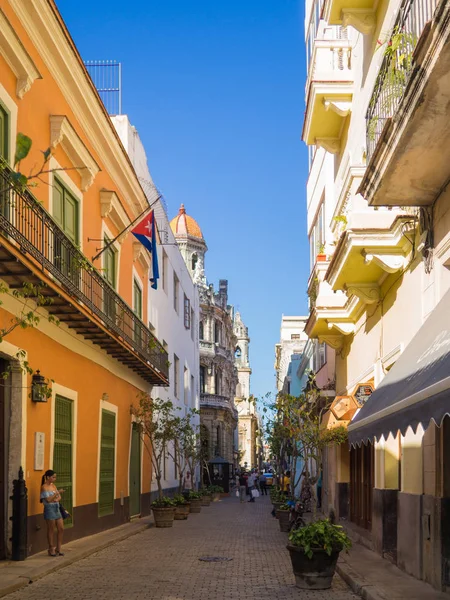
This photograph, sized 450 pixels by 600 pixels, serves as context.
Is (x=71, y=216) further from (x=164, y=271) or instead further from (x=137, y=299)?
(x=164, y=271)

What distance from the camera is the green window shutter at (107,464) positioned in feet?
67.0

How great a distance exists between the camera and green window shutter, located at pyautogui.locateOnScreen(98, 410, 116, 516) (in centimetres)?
2042

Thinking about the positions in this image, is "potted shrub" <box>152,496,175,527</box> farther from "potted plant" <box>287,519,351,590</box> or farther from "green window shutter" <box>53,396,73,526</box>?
"potted plant" <box>287,519,351,590</box>

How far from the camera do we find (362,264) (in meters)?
14.7

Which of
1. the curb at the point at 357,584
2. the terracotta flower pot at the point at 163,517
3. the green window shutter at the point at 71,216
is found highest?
the green window shutter at the point at 71,216

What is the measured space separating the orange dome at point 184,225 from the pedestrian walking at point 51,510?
53.5m

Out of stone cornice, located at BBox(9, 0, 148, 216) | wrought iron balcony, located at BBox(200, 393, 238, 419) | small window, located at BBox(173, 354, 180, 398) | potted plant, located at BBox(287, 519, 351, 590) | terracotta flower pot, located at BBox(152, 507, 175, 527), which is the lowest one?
terracotta flower pot, located at BBox(152, 507, 175, 527)

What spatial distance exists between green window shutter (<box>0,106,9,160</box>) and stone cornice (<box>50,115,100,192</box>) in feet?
5.54

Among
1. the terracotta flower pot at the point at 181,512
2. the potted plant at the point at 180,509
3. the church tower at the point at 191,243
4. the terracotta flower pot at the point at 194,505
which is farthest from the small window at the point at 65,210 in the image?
the church tower at the point at 191,243

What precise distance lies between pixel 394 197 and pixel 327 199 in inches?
437

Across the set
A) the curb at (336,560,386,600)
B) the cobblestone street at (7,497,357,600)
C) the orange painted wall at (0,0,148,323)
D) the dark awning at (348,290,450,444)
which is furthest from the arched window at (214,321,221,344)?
the dark awning at (348,290,450,444)

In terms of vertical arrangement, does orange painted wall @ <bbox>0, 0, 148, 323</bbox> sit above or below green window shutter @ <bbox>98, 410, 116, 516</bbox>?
above

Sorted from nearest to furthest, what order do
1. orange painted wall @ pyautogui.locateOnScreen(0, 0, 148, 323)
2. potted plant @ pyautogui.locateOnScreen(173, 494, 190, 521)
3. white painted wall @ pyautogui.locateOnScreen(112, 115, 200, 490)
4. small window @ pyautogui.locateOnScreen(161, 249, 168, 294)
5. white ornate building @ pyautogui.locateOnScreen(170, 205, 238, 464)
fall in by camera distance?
orange painted wall @ pyautogui.locateOnScreen(0, 0, 148, 323), potted plant @ pyautogui.locateOnScreen(173, 494, 190, 521), white painted wall @ pyautogui.locateOnScreen(112, 115, 200, 490), small window @ pyautogui.locateOnScreen(161, 249, 168, 294), white ornate building @ pyautogui.locateOnScreen(170, 205, 238, 464)

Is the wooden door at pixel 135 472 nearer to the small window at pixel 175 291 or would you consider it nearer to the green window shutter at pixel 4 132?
→ the small window at pixel 175 291
